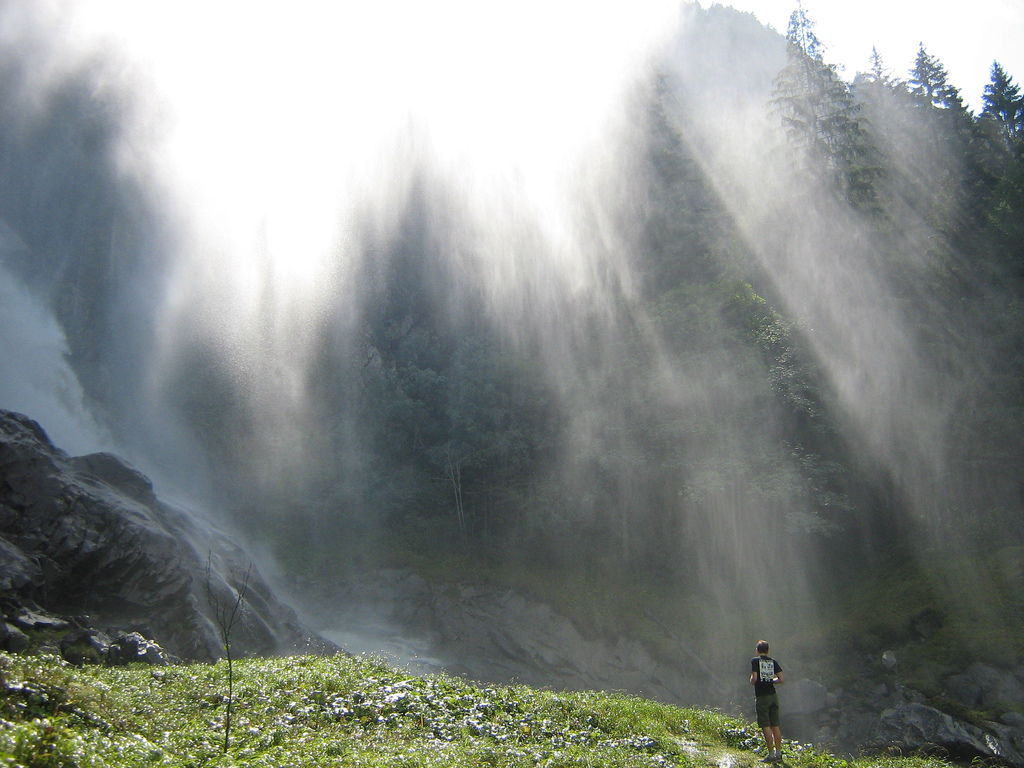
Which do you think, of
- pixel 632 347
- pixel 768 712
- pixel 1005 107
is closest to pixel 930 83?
pixel 1005 107

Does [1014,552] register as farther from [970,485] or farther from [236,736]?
[236,736]

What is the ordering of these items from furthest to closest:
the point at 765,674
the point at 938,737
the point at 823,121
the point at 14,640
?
the point at 823,121 < the point at 938,737 < the point at 14,640 < the point at 765,674

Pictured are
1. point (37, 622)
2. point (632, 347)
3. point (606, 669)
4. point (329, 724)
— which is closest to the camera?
point (329, 724)

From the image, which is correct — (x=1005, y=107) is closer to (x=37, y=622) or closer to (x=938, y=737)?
(x=938, y=737)

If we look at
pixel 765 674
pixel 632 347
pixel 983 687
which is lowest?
pixel 765 674

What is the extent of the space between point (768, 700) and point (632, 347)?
21999mm

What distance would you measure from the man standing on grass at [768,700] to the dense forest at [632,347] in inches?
647

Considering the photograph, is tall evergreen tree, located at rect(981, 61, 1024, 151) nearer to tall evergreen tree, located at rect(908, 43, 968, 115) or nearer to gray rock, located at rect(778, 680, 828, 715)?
tall evergreen tree, located at rect(908, 43, 968, 115)

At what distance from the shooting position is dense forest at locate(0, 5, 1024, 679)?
1008 inches

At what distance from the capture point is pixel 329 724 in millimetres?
8453

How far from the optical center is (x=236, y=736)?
726 cm

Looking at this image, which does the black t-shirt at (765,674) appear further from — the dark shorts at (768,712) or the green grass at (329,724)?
the green grass at (329,724)

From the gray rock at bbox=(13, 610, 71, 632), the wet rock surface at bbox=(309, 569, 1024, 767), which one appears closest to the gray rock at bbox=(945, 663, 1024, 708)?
the wet rock surface at bbox=(309, 569, 1024, 767)

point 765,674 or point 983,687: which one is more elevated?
point 983,687
